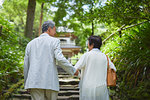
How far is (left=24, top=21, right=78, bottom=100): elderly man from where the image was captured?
236 cm

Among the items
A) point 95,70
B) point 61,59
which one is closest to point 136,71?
point 95,70

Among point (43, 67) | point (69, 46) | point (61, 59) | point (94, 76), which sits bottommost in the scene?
point (94, 76)

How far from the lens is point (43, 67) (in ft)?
7.84

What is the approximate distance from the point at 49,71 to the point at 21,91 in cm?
334

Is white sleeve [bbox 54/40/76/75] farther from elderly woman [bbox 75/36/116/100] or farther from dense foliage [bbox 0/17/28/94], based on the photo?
dense foliage [bbox 0/17/28/94]

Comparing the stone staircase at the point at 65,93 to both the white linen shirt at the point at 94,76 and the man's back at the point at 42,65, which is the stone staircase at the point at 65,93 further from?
the man's back at the point at 42,65

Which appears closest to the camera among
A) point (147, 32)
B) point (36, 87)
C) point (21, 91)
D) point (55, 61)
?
point (36, 87)

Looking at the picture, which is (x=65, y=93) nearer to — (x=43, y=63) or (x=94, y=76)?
(x=94, y=76)

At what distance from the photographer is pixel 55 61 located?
2.52 metres

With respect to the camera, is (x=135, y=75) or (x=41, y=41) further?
(x=135, y=75)

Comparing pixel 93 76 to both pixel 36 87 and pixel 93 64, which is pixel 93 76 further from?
pixel 36 87

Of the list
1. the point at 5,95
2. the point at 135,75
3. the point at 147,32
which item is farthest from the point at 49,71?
the point at 147,32

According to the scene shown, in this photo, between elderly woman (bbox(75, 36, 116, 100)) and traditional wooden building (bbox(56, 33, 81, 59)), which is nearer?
elderly woman (bbox(75, 36, 116, 100))

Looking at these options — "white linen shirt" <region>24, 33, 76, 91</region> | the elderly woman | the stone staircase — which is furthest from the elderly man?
the stone staircase
